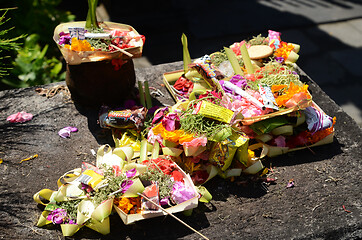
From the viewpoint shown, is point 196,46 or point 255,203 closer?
point 255,203

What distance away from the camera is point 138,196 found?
224 centimetres

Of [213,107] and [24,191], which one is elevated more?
[213,107]

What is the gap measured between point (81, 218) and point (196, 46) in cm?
342

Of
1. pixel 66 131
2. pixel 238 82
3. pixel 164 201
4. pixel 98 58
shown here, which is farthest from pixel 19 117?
pixel 238 82

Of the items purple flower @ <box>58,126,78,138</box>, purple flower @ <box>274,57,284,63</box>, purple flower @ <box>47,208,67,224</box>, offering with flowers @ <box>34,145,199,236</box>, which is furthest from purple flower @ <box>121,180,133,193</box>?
purple flower @ <box>274,57,284,63</box>

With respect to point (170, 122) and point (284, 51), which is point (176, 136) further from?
point (284, 51)

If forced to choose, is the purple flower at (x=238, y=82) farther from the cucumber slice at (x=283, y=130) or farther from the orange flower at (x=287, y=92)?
the cucumber slice at (x=283, y=130)

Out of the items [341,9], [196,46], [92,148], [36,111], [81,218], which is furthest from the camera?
[341,9]

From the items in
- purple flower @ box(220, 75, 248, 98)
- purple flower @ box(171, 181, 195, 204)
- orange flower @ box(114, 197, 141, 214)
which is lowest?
orange flower @ box(114, 197, 141, 214)

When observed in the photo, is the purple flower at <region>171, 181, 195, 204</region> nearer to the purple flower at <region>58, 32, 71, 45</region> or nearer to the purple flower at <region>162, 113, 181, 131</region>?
the purple flower at <region>162, 113, 181, 131</region>

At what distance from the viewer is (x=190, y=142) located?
2369mm

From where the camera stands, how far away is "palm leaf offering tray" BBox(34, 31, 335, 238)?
2225 millimetres

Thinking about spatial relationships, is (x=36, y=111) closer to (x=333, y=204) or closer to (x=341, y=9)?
(x=333, y=204)

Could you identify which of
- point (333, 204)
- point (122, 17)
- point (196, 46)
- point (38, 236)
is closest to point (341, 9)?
point (196, 46)
